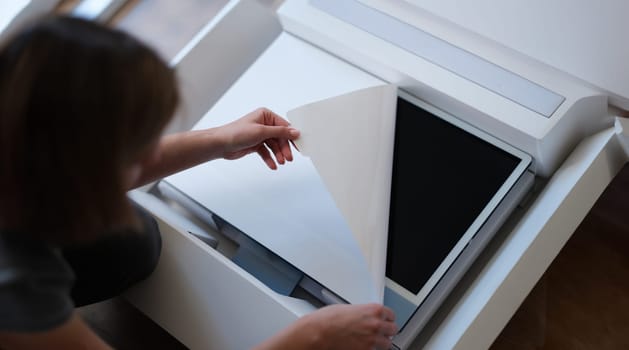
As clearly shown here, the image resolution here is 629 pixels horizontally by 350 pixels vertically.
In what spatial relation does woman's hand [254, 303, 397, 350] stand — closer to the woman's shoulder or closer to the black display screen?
the black display screen

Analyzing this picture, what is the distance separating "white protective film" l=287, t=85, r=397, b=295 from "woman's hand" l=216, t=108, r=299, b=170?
20 mm

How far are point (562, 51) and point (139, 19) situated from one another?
82cm

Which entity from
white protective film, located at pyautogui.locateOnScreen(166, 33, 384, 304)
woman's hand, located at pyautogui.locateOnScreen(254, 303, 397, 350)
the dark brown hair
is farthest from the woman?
white protective film, located at pyautogui.locateOnScreen(166, 33, 384, 304)

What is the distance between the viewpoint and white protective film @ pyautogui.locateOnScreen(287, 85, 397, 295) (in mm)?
871

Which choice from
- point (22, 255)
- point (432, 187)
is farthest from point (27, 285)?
point (432, 187)

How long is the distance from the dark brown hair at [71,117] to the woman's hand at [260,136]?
0.31m

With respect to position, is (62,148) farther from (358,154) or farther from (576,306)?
(576,306)

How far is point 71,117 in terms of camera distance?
51 cm

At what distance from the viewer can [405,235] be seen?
2.96 ft

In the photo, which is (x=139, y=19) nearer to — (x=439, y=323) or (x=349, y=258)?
(x=349, y=258)

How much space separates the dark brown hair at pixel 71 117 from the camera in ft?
1.67

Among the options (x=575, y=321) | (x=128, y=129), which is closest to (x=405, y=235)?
(x=575, y=321)

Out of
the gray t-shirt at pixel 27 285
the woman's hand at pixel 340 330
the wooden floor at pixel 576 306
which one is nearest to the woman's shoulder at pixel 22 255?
the gray t-shirt at pixel 27 285

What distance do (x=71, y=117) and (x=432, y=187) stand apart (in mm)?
536
